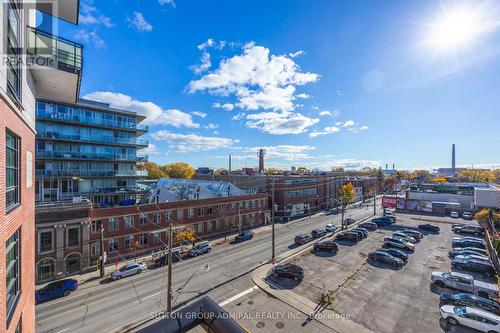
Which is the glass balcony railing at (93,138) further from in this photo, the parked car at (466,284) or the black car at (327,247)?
the parked car at (466,284)

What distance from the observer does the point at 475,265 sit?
2592 cm

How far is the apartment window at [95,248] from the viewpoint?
2785 cm

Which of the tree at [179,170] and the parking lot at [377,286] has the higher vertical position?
the tree at [179,170]

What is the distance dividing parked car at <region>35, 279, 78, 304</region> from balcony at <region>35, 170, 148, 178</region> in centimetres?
1870

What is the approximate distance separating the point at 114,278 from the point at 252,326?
1703cm

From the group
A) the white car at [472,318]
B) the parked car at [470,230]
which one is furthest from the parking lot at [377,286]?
the parked car at [470,230]

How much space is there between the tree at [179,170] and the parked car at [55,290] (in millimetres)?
73827

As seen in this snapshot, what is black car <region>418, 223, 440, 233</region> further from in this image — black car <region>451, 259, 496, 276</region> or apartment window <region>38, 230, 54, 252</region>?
apartment window <region>38, 230, 54, 252</region>

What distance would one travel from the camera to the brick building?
20.2ft

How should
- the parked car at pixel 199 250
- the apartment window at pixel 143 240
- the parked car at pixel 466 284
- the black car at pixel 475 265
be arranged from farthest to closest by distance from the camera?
the apartment window at pixel 143 240
the parked car at pixel 199 250
the black car at pixel 475 265
the parked car at pixel 466 284

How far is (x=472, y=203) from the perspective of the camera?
62.2m

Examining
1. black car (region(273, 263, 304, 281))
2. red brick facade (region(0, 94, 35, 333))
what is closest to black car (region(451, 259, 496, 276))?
black car (region(273, 263, 304, 281))

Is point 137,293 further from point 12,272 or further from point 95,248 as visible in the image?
point 12,272

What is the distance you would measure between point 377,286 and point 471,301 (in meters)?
6.65
